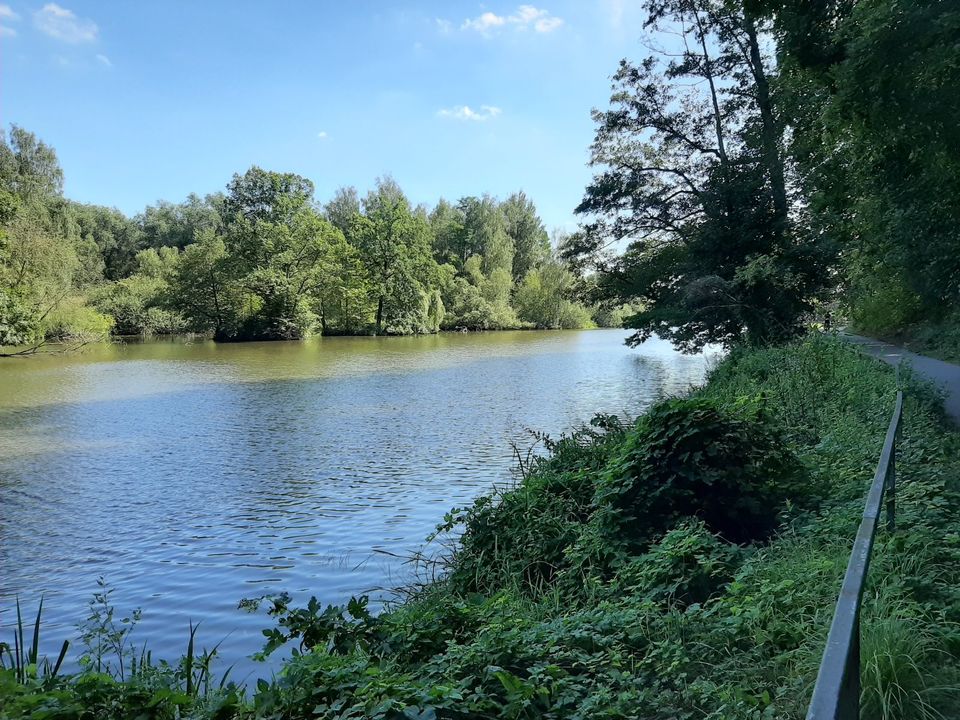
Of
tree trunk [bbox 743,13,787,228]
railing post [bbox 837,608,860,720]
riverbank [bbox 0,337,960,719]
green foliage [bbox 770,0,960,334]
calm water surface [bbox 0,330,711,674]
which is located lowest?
calm water surface [bbox 0,330,711,674]

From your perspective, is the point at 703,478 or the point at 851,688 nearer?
the point at 851,688

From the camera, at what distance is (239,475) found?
1217 centimetres

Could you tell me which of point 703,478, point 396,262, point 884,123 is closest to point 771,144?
point 884,123

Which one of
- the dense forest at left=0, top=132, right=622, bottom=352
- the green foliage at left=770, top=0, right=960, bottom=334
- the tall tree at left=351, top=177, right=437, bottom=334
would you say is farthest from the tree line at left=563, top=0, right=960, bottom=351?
the tall tree at left=351, top=177, right=437, bottom=334

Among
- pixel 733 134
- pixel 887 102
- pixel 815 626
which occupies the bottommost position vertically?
pixel 815 626

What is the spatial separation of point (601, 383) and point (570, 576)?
65.4ft

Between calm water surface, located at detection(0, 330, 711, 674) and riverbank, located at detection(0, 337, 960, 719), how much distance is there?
5.34ft

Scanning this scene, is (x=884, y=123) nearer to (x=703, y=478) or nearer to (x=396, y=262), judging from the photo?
(x=703, y=478)

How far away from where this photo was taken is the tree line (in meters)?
7.38

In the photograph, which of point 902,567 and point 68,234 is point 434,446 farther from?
point 68,234

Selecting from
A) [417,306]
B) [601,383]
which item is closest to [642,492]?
[601,383]

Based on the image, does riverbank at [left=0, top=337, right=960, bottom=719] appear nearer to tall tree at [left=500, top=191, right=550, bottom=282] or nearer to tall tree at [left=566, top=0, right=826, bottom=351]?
tall tree at [left=566, top=0, right=826, bottom=351]

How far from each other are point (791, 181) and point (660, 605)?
20404 millimetres

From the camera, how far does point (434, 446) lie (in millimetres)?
14234
